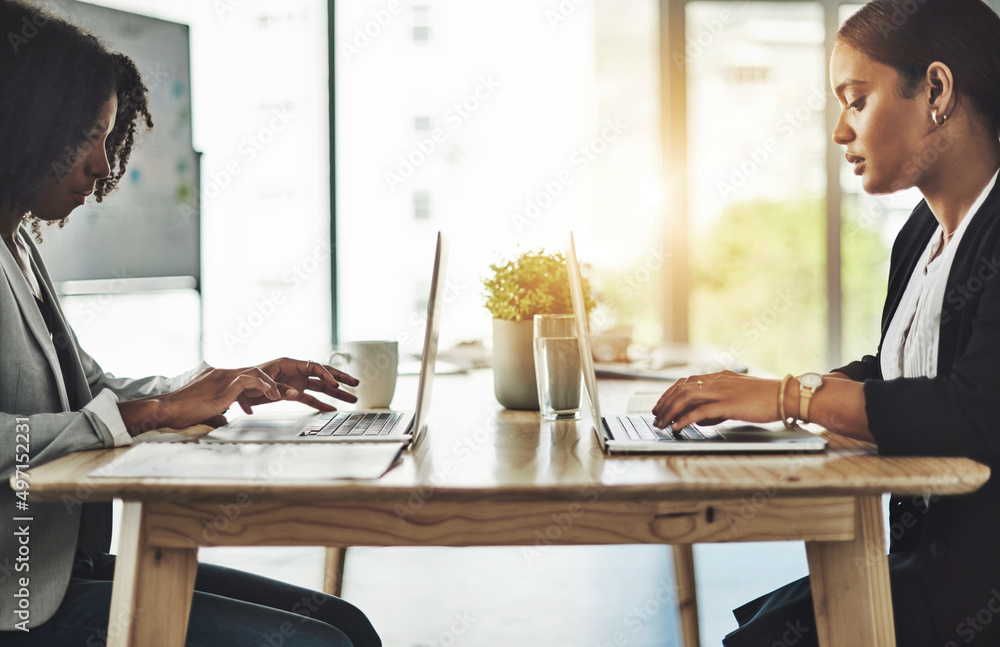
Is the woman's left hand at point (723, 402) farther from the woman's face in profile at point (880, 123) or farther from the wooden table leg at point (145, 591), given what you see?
the wooden table leg at point (145, 591)

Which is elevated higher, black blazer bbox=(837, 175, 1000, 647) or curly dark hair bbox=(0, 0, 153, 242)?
curly dark hair bbox=(0, 0, 153, 242)

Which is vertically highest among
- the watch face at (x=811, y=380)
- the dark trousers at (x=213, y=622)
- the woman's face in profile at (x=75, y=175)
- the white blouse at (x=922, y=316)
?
the woman's face in profile at (x=75, y=175)

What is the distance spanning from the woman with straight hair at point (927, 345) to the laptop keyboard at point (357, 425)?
0.40 metres

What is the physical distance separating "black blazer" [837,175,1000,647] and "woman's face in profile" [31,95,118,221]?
3.82ft

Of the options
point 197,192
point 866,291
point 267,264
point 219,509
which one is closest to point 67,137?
point 219,509

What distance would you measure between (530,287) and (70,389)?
78 cm

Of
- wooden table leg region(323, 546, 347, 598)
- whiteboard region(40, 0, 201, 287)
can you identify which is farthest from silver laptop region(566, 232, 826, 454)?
whiteboard region(40, 0, 201, 287)

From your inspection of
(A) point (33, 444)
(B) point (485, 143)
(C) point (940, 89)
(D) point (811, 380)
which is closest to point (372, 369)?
(A) point (33, 444)

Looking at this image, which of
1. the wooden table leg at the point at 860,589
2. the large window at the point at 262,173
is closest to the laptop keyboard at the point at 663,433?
the wooden table leg at the point at 860,589

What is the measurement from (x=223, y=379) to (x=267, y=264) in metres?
3.52

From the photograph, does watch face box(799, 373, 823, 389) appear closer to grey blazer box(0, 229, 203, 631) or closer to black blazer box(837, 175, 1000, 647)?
black blazer box(837, 175, 1000, 647)

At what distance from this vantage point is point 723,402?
1.05 m

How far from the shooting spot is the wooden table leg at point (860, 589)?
91cm

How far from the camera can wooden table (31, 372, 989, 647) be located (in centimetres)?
86
